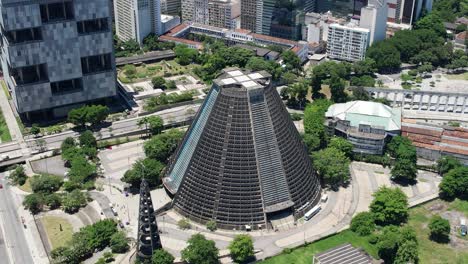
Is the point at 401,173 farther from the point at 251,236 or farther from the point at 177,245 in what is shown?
the point at 177,245

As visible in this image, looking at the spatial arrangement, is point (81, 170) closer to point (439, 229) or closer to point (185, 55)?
point (439, 229)

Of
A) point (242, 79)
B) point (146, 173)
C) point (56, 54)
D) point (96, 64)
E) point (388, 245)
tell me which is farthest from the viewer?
point (96, 64)

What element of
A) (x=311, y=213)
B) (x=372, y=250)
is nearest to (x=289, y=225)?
(x=311, y=213)

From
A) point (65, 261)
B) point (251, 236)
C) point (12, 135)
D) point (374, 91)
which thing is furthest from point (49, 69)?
point (374, 91)

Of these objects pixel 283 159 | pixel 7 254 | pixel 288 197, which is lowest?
pixel 7 254

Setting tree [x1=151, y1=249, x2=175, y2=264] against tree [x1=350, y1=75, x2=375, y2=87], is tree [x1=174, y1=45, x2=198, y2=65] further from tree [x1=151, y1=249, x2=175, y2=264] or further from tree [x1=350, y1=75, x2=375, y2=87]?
tree [x1=151, y1=249, x2=175, y2=264]

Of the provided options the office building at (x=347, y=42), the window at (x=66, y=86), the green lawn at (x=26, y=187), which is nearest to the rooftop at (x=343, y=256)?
the green lawn at (x=26, y=187)
